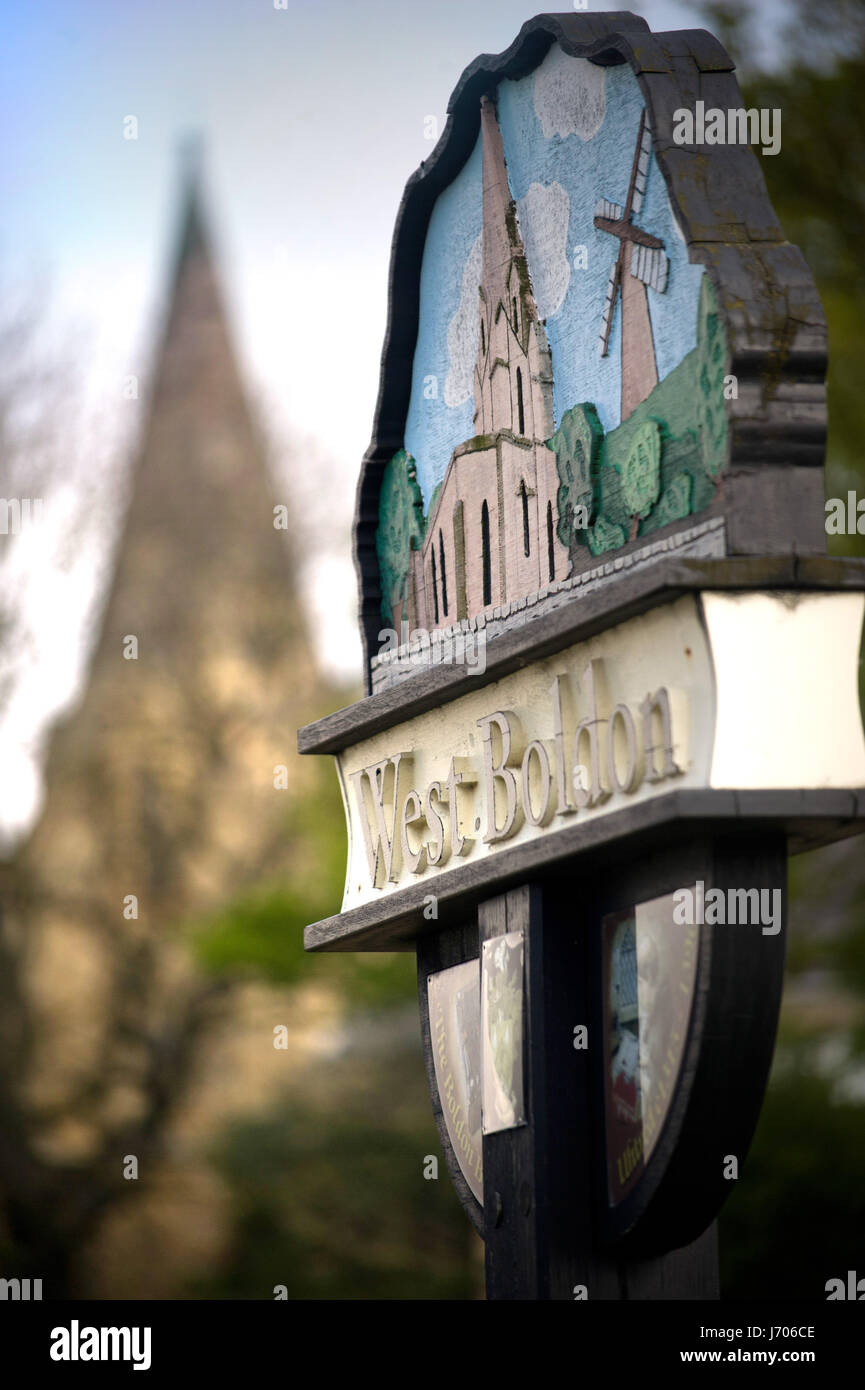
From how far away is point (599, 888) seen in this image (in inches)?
→ 142

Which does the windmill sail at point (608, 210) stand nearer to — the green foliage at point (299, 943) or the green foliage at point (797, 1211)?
the green foliage at point (797, 1211)

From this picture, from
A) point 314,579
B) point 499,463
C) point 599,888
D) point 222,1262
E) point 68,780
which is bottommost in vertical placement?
point 222,1262

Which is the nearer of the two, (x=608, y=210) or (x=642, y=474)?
(x=642, y=474)

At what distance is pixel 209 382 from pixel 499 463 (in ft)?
57.1

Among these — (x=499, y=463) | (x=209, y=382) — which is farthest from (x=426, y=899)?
(x=209, y=382)

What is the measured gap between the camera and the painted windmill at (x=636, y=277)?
3.55 meters

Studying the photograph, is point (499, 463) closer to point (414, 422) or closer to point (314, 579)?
point (414, 422)

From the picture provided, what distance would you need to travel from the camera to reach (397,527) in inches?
181

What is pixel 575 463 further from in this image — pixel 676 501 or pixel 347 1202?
pixel 347 1202

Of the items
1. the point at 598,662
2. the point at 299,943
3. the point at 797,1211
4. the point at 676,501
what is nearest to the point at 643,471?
the point at 676,501

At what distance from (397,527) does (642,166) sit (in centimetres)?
125

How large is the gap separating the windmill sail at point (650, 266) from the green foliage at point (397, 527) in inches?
40.8

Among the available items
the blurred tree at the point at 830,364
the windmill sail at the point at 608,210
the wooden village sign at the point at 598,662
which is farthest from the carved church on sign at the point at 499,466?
the blurred tree at the point at 830,364
